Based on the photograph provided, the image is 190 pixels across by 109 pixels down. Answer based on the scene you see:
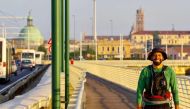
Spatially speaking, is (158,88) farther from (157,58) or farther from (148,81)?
(157,58)

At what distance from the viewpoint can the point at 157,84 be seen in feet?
27.3

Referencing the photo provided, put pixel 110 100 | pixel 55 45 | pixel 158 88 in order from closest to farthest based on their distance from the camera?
pixel 158 88 < pixel 55 45 < pixel 110 100

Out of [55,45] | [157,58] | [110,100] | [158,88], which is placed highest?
[55,45]

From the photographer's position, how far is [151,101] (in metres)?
8.33

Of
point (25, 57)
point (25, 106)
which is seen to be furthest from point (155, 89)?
point (25, 57)

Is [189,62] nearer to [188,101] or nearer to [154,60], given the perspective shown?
[188,101]

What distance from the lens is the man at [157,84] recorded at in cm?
830

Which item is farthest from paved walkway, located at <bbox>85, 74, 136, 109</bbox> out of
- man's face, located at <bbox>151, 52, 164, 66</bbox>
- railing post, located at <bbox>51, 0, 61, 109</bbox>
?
man's face, located at <bbox>151, 52, 164, 66</bbox>

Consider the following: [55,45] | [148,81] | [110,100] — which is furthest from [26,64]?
[148,81]

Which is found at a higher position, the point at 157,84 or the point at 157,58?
the point at 157,58

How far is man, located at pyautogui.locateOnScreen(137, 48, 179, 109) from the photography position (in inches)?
327

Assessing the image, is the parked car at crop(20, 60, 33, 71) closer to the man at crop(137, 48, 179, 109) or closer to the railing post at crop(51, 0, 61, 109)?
the railing post at crop(51, 0, 61, 109)

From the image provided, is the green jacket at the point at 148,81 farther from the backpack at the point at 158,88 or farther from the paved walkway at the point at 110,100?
the paved walkway at the point at 110,100

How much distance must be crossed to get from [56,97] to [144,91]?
5.41ft
